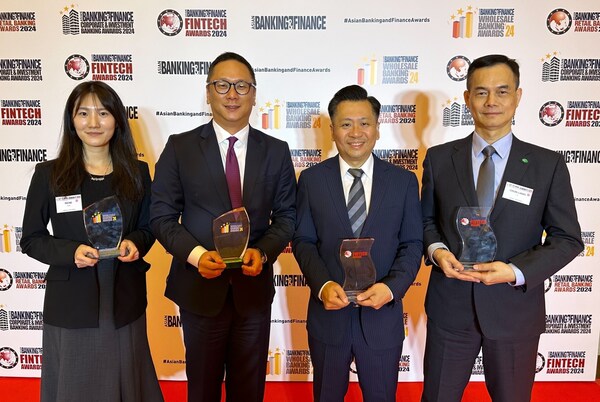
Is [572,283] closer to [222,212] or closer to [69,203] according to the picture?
[222,212]

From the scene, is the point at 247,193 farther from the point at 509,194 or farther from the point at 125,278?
the point at 509,194

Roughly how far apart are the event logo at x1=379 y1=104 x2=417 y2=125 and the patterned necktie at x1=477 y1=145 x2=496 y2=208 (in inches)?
50.3

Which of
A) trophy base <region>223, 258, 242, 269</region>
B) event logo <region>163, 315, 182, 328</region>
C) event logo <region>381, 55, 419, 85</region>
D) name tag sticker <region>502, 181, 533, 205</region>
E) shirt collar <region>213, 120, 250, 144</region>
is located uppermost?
event logo <region>381, 55, 419, 85</region>

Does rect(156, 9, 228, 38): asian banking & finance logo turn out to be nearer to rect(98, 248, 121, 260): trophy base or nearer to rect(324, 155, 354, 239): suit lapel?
rect(324, 155, 354, 239): suit lapel

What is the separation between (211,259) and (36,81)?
2338 millimetres

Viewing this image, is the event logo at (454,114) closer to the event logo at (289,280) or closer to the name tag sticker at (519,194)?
the name tag sticker at (519,194)

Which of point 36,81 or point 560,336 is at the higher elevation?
point 36,81

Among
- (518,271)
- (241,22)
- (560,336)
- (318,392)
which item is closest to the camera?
(518,271)

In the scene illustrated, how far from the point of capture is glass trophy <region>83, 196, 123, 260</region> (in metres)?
1.98

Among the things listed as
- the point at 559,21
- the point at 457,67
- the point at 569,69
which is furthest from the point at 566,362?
the point at 559,21

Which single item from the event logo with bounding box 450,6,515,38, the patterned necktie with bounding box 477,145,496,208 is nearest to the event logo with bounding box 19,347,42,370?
the patterned necktie with bounding box 477,145,496,208

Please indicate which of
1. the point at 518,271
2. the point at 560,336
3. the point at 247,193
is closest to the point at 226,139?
the point at 247,193

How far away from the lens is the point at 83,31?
3.21 m

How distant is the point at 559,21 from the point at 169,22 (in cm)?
281
